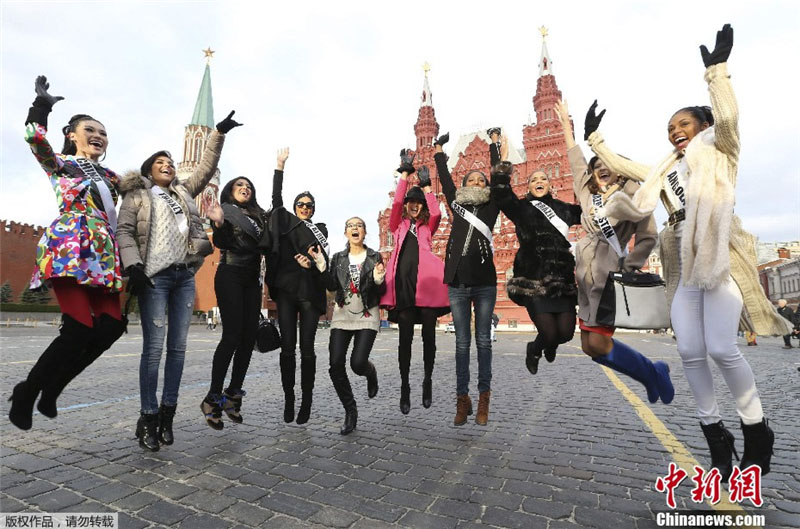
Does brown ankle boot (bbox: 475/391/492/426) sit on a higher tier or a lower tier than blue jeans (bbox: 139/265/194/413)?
lower

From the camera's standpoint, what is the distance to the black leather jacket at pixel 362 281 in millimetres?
4008

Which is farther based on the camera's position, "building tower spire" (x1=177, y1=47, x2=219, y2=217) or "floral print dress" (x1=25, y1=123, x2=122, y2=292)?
"building tower spire" (x1=177, y1=47, x2=219, y2=217)

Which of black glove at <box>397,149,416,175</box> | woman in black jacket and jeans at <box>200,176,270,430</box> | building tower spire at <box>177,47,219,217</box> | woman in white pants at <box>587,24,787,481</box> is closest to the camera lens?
woman in white pants at <box>587,24,787,481</box>

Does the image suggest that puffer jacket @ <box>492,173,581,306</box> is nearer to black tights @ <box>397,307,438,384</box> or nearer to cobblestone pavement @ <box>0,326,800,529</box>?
black tights @ <box>397,307,438,384</box>

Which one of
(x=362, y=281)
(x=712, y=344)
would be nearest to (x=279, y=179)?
(x=362, y=281)

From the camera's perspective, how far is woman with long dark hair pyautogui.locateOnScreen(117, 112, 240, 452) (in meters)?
3.11

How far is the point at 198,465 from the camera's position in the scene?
2807mm

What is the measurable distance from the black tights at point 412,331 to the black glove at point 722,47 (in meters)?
2.90

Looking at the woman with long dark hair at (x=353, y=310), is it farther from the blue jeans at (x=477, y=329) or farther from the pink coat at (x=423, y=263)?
the blue jeans at (x=477, y=329)

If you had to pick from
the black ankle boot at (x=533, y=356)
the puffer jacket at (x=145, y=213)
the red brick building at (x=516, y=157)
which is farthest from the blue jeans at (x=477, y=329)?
the red brick building at (x=516, y=157)

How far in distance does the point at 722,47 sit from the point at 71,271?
3969mm

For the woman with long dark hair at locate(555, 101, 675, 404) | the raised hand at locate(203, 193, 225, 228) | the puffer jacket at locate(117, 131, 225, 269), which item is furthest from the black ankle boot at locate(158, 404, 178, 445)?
the woman with long dark hair at locate(555, 101, 675, 404)

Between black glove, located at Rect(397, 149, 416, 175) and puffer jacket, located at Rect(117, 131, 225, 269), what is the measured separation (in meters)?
1.74

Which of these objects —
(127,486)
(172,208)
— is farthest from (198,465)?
(172,208)
